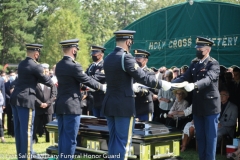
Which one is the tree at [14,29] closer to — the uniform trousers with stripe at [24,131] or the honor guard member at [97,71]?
the honor guard member at [97,71]

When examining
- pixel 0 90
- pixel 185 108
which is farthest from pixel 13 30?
pixel 185 108

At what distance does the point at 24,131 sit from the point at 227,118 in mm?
3981

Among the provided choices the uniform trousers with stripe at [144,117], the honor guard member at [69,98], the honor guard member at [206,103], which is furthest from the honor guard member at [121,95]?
the uniform trousers with stripe at [144,117]

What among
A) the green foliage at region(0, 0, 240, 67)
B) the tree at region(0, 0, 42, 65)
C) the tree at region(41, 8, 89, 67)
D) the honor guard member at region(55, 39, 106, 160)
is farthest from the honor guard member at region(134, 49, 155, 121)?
the tree at region(0, 0, 42, 65)

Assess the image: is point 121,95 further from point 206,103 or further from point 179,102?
point 179,102

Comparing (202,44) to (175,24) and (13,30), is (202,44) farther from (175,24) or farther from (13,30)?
(13,30)

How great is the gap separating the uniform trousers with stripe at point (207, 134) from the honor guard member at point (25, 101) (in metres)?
2.55

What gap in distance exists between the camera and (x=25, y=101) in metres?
6.45

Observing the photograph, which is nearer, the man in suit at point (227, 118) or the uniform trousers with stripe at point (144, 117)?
the uniform trousers with stripe at point (144, 117)

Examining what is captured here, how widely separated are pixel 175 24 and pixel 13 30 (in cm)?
3805

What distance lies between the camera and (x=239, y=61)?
694 cm

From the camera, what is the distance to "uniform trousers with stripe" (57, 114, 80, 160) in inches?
235

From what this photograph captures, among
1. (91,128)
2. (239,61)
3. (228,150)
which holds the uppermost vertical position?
(239,61)

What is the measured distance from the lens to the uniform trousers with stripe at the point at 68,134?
5965 mm
